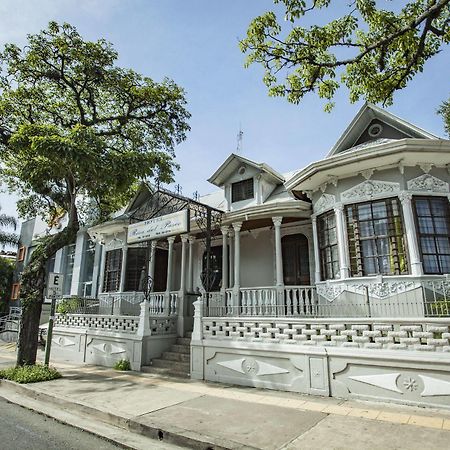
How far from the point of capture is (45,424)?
18.4 feet

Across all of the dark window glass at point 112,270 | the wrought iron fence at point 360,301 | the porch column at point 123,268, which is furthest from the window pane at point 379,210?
the dark window glass at point 112,270

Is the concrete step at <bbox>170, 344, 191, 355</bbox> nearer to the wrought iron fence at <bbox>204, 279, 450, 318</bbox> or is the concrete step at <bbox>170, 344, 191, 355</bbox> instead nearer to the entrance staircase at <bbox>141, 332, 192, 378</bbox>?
the entrance staircase at <bbox>141, 332, 192, 378</bbox>

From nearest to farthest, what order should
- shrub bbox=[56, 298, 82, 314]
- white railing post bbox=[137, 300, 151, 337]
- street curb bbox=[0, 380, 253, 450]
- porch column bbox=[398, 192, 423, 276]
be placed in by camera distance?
street curb bbox=[0, 380, 253, 450] → porch column bbox=[398, 192, 423, 276] → white railing post bbox=[137, 300, 151, 337] → shrub bbox=[56, 298, 82, 314]

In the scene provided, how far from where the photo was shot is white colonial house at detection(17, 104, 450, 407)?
20.5ft

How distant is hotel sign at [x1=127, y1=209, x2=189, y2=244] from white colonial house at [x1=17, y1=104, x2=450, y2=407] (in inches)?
1.9

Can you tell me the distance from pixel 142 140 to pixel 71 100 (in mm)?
2928

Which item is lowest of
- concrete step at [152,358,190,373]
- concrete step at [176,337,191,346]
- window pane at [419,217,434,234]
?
concrete step at [152,358,190,373]

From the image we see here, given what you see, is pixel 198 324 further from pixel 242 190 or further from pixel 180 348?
pixel 242 190

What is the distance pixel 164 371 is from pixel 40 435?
434 centimetres

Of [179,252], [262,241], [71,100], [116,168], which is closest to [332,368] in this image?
[262,241]

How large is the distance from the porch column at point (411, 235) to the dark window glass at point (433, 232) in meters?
0.19

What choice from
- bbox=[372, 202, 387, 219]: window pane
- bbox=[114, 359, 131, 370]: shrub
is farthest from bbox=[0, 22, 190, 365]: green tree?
bbox=[372, 202, 387, 219]: window pane

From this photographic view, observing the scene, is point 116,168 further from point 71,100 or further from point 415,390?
point 415,390

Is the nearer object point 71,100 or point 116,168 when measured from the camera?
point 116,168
